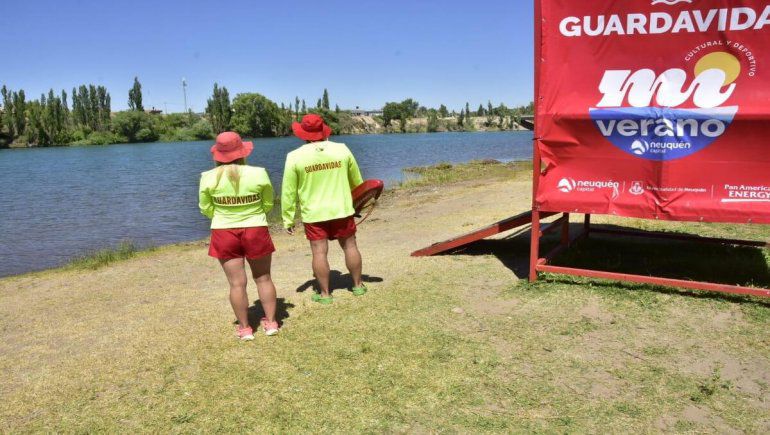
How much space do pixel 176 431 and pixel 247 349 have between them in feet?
4.37

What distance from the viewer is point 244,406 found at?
3.98 metres

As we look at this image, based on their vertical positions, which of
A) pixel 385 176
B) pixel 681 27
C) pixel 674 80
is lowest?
pixel 385 176

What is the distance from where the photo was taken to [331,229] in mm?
6078

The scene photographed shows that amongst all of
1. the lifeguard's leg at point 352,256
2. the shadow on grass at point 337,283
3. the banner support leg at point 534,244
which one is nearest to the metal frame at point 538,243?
the banner support leg at point 534,244

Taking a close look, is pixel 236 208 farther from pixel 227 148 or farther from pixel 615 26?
pixel 615 26

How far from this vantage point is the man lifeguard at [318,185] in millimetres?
5766

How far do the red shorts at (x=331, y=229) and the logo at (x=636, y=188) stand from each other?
3.06m

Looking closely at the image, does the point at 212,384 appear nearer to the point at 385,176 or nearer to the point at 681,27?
the point at 681,27

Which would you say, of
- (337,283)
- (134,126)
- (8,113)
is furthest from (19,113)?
(337,283)

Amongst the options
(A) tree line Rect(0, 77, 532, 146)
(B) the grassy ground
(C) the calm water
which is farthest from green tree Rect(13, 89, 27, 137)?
(B) the grassy ground

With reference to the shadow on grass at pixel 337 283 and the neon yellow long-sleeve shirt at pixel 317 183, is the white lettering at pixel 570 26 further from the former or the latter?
the shadow on grass at pixel 337 283

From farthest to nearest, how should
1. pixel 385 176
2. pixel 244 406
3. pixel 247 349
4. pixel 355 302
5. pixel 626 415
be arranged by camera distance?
pixel 385 176
pixel 355 302
pixel 247 349
pixel 244 406
pixel 626 415

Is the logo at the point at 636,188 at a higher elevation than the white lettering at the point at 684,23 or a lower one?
lower

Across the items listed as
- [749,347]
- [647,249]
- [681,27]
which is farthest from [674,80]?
[647,249]
